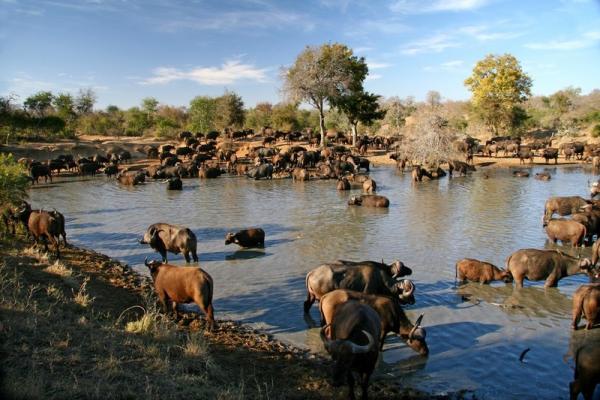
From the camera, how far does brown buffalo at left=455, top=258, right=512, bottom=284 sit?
38.7 feet

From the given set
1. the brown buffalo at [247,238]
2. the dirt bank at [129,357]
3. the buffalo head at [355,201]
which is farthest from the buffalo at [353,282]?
the buffalo head at [355,201]

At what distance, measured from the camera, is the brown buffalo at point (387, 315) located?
823 cm

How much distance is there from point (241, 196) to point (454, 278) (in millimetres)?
16157

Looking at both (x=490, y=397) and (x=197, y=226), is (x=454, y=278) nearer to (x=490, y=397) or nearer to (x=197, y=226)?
(x=490, y=397)

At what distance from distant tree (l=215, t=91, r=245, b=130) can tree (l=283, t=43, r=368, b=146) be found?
693 inches

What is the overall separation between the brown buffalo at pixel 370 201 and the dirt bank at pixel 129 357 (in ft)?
45.2

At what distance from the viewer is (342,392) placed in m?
6.88

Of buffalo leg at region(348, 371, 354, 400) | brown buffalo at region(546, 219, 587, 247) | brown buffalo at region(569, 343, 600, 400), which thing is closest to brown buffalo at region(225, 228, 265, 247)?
buffalo leg at region(348, 371, 354, 400)

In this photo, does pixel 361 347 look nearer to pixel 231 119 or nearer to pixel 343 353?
pixel 343 353

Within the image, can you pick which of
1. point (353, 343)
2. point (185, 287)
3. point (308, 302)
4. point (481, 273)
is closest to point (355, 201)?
point (481, 273)

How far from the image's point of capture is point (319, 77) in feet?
161

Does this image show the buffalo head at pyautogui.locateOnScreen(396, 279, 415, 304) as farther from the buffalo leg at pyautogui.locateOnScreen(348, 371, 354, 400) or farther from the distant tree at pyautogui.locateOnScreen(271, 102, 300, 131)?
the distant tree at pyautogui.locateOnScreen(271, 102, 300, 131)

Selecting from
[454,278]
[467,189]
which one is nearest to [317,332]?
[454,278]

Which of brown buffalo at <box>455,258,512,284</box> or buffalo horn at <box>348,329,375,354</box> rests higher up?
buffalo horn at <box>348,329,375,354</box>
